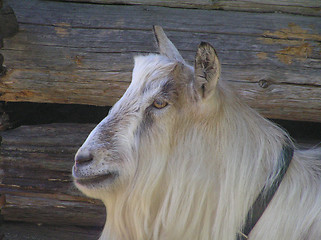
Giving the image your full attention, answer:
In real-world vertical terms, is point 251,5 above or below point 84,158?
above

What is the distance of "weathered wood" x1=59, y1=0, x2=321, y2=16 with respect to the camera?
294 cm

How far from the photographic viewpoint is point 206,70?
1979 millimetres

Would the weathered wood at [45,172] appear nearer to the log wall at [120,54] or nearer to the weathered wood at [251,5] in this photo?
the log wall at [120,54]

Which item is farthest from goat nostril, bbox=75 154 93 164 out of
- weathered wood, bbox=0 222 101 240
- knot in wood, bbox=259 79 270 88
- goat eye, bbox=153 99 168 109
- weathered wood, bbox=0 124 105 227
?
weathered wood, bbox=0 222 101 240

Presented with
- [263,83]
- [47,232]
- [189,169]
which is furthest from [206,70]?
[47,232]

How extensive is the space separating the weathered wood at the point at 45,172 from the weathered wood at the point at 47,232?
0.11 m

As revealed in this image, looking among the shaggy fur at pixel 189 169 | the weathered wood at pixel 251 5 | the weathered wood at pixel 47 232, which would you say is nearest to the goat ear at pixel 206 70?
the shaggy fur at pixel 189 169

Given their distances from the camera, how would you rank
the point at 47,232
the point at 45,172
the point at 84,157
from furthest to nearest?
1. the point at 47,232
2. the point at 45,172
3. the point at 84,157

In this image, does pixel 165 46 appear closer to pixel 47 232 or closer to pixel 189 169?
pixel 189 169

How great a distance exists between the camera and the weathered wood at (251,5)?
2.94 metres

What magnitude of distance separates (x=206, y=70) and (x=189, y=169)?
17.2 inches

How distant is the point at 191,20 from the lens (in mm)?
2920

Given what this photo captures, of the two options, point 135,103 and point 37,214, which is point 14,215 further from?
point 135,103

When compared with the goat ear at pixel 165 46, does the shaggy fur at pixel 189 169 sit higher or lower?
lower
